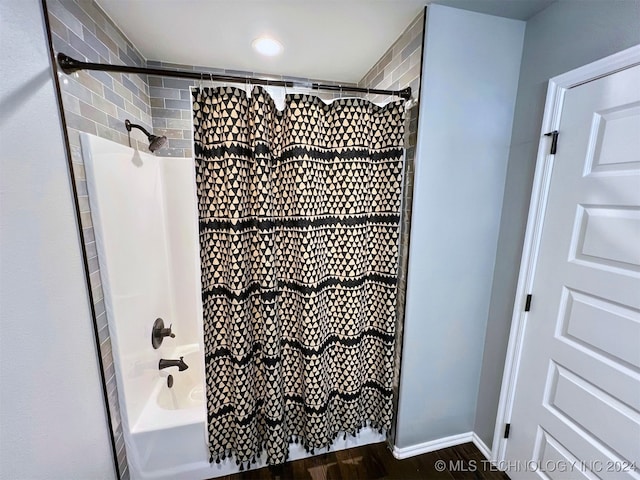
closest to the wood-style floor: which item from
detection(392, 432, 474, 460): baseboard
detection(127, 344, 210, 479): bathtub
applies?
detection(392, 432, 474, 460): baseboard

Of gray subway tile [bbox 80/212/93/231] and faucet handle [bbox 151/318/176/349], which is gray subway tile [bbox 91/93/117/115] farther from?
faucet handle [bbox 151/318/176/349]

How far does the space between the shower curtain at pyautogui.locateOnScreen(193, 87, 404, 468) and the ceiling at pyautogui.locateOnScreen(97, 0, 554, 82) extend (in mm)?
438

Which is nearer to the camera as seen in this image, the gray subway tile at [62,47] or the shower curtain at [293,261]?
the gray subway tile at [62,47]

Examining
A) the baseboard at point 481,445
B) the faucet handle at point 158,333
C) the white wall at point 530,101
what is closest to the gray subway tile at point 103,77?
the faucet handle at point 158,333

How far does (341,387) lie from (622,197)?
1.57 metres

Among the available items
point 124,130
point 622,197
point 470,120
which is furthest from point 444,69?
point 124,130

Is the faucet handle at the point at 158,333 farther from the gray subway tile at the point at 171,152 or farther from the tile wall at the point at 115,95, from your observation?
the gray subway tile at the point at 171,152

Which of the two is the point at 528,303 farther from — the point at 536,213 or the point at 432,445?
the point at 432,445

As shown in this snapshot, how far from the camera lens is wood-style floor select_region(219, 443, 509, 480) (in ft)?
4.75

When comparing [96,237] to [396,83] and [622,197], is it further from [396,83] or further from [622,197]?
[622,197]

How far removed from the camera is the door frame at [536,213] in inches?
38.7

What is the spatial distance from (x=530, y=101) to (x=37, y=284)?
2258 millimetres

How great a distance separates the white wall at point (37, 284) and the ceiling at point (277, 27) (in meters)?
0.60

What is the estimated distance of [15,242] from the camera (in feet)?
2.51
